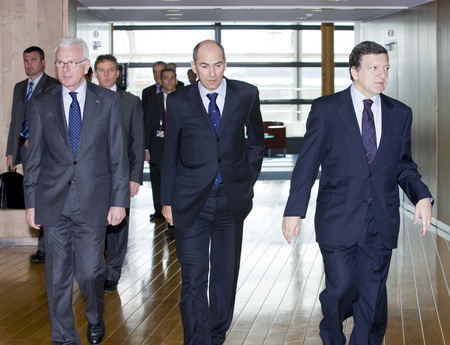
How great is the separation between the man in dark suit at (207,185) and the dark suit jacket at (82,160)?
0.37 meters

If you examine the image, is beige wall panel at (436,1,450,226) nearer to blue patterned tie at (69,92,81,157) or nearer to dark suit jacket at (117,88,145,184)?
dark suit jacket at (117,88,145,184)

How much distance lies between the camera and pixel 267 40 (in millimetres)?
20047

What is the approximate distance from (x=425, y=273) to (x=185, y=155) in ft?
11.8

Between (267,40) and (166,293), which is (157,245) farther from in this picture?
(267,40)

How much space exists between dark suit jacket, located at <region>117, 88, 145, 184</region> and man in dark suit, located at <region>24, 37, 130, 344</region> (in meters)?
1.36

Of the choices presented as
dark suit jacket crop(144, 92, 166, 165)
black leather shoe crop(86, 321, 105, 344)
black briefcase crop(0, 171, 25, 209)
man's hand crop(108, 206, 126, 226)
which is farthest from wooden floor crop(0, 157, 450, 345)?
dark suit jacket crop(144, 92, 166, 165)

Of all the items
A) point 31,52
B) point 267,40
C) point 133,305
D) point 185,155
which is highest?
point 267,40

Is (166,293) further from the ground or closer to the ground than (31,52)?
closer to the ground

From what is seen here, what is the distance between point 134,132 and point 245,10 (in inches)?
249

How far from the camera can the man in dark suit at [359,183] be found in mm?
4199

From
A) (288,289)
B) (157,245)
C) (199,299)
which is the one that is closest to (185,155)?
(199,299)

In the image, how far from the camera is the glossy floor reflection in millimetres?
5383

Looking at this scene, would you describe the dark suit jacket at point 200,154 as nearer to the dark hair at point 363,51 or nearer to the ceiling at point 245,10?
the dark hair at point 363,51

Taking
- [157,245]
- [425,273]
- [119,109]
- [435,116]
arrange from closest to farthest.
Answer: [119,109]
[425,273]
[157,245]
[435,116]
